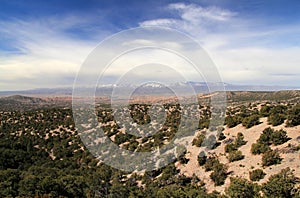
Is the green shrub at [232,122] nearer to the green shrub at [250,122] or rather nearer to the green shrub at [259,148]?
the green shrub at [250,122]

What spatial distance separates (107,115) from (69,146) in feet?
39.4

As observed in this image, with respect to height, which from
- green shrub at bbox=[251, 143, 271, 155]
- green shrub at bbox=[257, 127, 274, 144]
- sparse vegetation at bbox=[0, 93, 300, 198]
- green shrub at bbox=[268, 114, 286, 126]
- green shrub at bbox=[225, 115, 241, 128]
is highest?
green shrub at bbox=[268, 114, 286, 126]

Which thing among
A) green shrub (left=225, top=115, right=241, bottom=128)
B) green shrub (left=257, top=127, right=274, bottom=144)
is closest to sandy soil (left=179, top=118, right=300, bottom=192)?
green shrub (left=257, top=127, right=274, bottom=144)

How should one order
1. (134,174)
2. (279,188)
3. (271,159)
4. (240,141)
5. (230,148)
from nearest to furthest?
(279,188), (271,159), (230,148), (240,141), (134,174)

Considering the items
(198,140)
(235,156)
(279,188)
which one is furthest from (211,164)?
(279,188)

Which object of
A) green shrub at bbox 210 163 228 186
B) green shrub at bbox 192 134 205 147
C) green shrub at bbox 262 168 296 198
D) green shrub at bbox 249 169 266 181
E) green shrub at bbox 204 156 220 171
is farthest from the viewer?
green shrub at bbox 192 134 205 147

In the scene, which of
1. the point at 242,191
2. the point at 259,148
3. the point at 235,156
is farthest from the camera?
the point at 235,156

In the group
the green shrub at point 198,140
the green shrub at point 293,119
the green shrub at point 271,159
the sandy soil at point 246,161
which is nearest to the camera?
the sandy soil at point 246,161

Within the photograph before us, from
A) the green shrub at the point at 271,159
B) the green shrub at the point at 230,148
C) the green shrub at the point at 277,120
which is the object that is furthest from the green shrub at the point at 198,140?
the green shrub at the point at 271,159

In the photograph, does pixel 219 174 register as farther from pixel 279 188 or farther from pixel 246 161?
pixel 279 188

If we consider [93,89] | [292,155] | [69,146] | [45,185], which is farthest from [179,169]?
[69,146]

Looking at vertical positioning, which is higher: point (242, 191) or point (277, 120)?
point (277, 120)

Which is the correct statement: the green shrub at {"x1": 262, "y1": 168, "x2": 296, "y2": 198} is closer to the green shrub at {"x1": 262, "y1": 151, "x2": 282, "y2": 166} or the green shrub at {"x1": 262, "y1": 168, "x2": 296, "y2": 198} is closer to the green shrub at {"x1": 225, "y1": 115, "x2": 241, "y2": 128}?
the green shrub at {"x1": 262, "y1": 151, "x2": 282, "y2": 166}

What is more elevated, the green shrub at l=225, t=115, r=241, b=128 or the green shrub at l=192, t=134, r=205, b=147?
the green shrub at l=225, t=115, r=241, b=128
